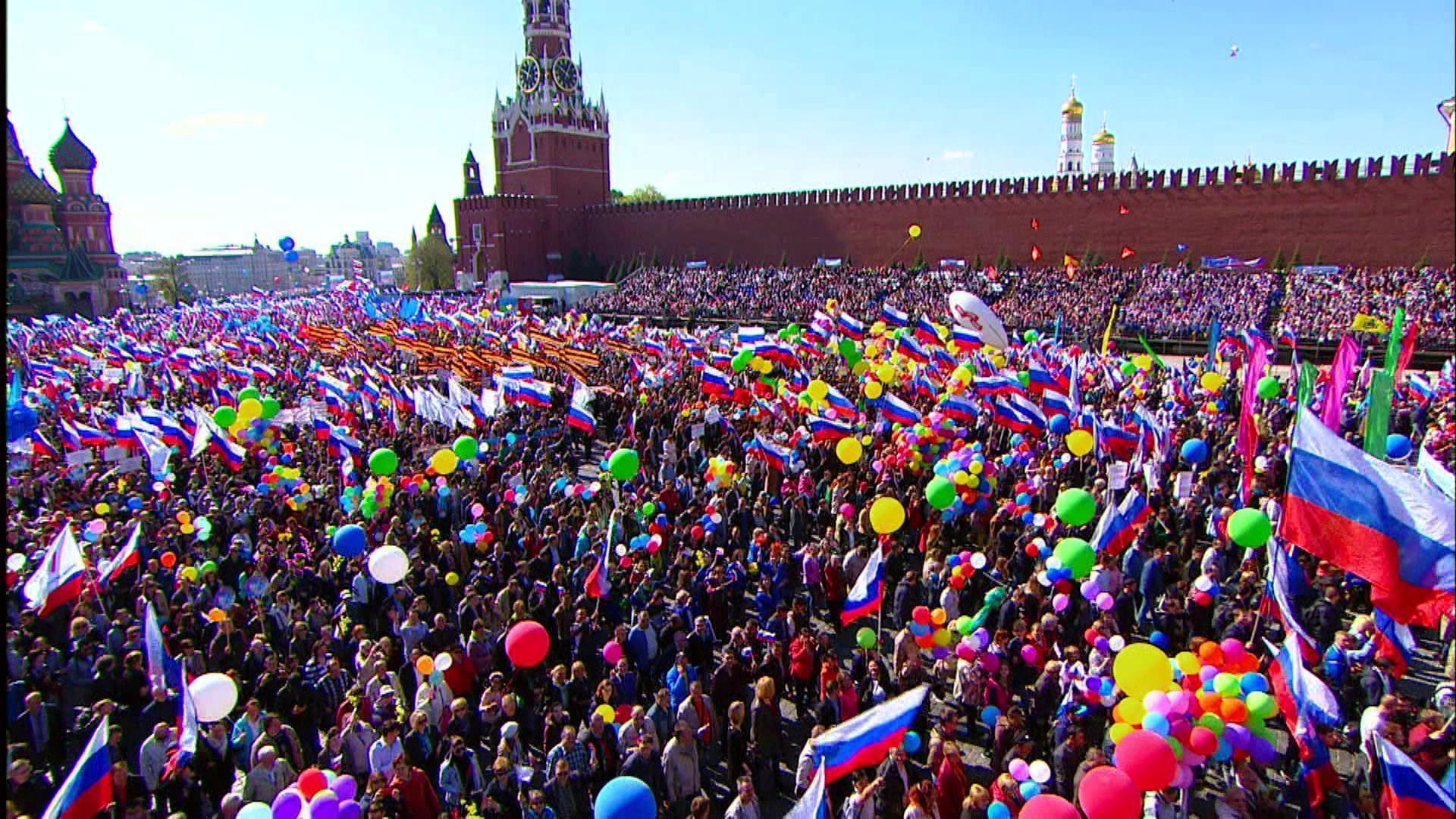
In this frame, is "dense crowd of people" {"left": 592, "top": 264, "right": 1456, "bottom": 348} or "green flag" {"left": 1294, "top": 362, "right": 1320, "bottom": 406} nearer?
"green flag" {"left": 1294, "top": 362, "right": 1320, "bottom": 406}

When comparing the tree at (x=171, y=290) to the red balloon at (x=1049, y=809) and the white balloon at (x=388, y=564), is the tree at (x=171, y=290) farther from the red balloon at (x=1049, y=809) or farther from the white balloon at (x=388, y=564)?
the red balloon at (x=1049, y=809)

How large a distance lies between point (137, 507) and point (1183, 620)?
11442 mm

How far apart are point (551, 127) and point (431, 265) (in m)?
22.2

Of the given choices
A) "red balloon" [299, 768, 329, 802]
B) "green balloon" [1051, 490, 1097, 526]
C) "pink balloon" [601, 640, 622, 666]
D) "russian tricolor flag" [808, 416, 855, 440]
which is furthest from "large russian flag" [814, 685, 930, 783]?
"russian tricolor flag" [808, 416, 855, 440]

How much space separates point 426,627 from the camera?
7.82 meters

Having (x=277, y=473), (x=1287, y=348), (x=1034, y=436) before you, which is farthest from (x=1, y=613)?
(x=1287, y=348)

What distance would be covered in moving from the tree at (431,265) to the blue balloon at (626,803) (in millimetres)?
65725

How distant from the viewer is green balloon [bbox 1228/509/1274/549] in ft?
22.5

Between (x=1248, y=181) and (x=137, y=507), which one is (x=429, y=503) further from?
(x=1248, y=181)

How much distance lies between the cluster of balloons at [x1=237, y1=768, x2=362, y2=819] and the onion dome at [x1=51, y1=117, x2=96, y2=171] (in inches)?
2752

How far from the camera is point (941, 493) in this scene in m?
9.48

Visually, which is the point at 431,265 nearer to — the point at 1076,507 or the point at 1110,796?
the point at 1076,507

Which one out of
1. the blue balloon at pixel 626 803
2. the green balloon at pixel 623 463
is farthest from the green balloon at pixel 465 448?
the blue balloon at pixel 626 803

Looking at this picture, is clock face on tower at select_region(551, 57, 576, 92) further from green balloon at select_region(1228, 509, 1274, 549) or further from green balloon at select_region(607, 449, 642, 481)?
green balloon at select_region(1228, 509, 1274, 549)
